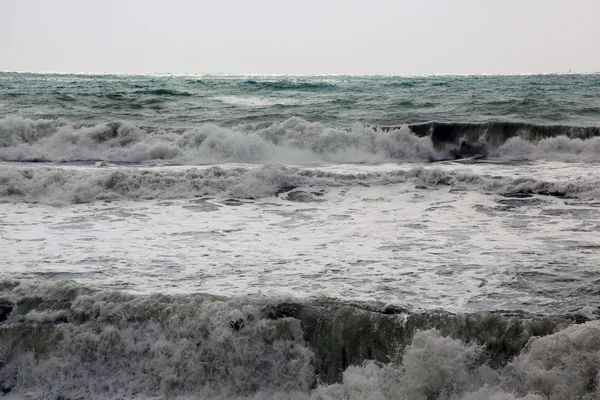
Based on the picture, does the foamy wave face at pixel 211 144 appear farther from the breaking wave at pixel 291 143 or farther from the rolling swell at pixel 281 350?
the rolling swell at pixel 281 350

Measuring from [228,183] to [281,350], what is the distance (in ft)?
19.7

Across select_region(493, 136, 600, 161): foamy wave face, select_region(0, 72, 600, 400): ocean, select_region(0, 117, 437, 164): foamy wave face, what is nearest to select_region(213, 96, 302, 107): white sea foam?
select_region(0, 117, 437, 164): foamy wave face

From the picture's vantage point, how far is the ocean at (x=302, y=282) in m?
4.05

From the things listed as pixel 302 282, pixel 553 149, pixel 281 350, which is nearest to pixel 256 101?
pixel 553 149

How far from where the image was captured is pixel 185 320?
4.61m

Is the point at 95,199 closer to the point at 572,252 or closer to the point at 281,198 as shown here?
the point at 281,198

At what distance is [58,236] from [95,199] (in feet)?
7.75

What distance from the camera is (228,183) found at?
1015cm

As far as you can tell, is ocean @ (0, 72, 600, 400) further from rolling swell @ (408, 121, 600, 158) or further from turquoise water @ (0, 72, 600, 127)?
turquoise water @ (0, 72, 600, 127)

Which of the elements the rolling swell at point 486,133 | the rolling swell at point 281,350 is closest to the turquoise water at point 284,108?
the rolling swell at point 486,133

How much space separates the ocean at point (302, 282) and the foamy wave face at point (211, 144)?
44.8 inches

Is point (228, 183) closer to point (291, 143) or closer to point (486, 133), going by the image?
point (291, 143)

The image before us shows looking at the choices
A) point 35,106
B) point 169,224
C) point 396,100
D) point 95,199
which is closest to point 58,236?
point 169,224

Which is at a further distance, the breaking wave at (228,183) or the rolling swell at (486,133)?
the rolling swell at (486,133)
